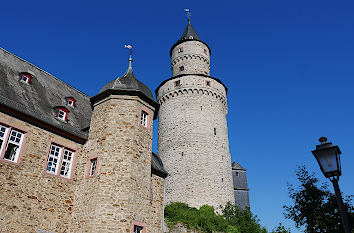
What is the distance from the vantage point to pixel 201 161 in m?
27.4

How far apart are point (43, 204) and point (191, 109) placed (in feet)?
63.1

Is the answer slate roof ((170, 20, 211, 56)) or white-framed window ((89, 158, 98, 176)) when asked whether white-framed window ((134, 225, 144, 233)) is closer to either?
white-framed window ((89, 158, 98, 176))

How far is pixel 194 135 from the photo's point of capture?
28.3 m

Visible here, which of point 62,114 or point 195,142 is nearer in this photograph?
point 62,114

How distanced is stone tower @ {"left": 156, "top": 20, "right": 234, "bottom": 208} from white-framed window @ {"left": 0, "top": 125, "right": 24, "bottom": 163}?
1690cm

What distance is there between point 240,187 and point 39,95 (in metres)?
26.3

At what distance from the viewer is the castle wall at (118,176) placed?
1221 cm

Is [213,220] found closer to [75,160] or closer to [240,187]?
[75,160]

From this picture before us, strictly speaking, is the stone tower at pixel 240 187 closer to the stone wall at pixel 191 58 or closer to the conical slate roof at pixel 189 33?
the stone wall at pixel 191 58

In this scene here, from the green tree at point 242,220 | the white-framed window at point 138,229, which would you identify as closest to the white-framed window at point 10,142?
the white-framed window at point 138,229

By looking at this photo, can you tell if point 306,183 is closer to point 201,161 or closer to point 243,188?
point 201,161

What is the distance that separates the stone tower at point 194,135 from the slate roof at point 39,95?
1180cm

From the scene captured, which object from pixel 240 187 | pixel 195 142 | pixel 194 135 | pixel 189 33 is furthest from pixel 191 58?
pixel 240 187

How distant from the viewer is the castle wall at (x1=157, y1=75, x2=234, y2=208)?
2670cm
